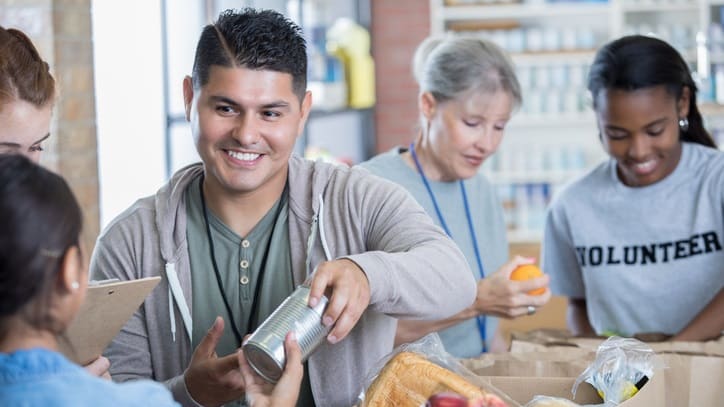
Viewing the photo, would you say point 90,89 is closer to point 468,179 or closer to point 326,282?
point 468,179

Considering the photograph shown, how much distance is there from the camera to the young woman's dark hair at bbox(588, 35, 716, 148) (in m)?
2.44

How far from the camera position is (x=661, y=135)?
2.42m

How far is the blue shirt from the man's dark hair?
0.79 m

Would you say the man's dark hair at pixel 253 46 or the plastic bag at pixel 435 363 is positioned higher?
the man's dark hair at pixel 253 46

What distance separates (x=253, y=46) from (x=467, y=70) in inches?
37.3

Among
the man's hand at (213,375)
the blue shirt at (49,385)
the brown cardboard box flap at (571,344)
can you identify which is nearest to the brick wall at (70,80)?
the man's hand at (213,375)

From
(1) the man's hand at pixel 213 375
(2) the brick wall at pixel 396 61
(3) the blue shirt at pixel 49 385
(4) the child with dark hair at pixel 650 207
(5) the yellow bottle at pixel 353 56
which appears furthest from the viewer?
(2) the brick wall at pixel 396 61

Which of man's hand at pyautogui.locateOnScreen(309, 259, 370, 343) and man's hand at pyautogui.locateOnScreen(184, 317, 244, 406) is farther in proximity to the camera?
man's hand at pyautogui.locateOnScreen(184, 317, 244, 406)

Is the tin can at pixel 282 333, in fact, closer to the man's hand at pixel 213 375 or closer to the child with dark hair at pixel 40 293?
the man's hand at pixel 213 375

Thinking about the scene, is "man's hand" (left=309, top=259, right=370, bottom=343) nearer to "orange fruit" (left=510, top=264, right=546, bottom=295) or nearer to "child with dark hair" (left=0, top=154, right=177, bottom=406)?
"child with dark hair" (left=0, top=154, right=177, bottom=406)

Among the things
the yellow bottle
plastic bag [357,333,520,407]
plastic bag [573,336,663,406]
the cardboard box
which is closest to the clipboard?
plastic bag [357,333,520,407]

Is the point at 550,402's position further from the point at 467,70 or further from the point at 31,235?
the point at 467,70

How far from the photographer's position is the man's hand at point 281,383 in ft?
4.43

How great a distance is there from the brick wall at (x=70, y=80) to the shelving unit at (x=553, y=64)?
11.4 ft
